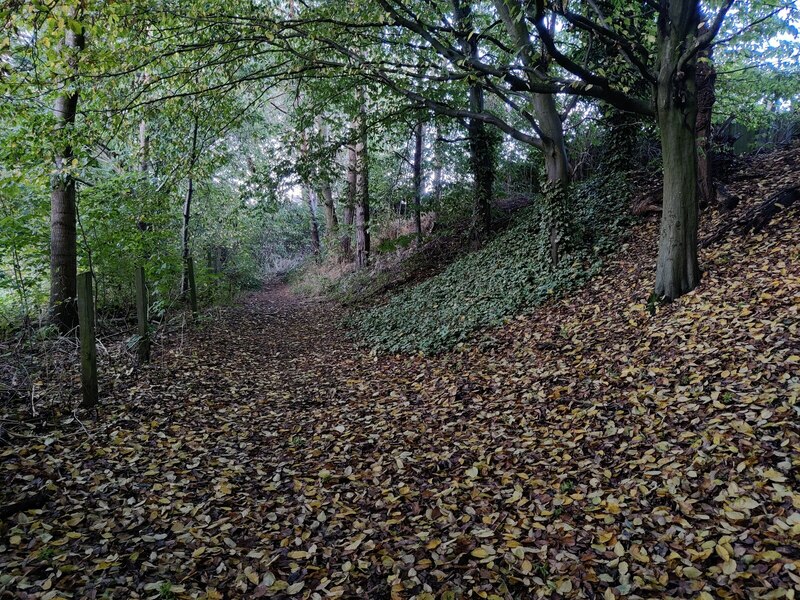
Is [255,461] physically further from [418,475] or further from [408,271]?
[408,271]

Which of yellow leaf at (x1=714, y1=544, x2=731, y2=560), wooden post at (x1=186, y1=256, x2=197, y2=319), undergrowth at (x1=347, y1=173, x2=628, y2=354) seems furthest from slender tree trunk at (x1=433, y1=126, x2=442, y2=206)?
yellow leaf at (x1=714, y1=544, x2=731, y2=560)

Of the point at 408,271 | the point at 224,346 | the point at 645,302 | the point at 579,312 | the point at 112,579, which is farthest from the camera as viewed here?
the point at 408,271

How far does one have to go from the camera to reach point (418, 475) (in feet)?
14.4

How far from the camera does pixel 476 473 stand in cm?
426

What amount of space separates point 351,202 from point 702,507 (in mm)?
13061

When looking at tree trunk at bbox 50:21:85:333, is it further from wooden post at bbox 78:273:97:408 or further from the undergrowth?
the undergrowth

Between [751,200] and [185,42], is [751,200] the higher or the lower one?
the lower one

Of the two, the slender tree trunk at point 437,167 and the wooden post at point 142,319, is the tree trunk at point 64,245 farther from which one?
the slender tree trunk at point 437,167

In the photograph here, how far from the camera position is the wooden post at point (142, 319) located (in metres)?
6.68

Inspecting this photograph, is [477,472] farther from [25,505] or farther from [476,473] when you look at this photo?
[25,505]

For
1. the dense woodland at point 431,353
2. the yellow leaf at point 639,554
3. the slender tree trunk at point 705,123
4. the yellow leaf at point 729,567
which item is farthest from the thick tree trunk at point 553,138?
the yellow leaf at point 729,567

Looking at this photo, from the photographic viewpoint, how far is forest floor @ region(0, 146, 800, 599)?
9.59 ft

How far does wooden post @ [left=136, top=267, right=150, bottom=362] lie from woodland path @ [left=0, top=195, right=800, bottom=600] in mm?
407

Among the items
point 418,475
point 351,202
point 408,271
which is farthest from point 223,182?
point 418,475
